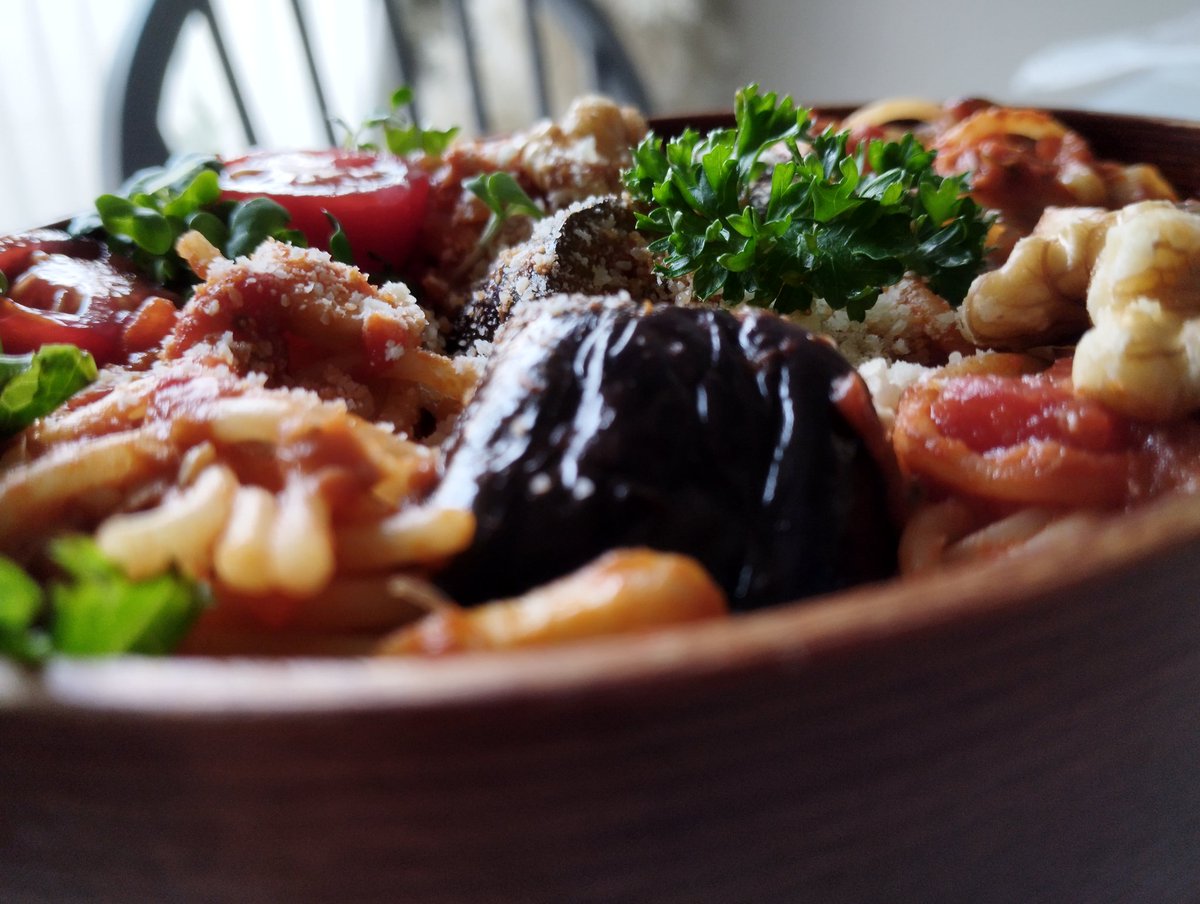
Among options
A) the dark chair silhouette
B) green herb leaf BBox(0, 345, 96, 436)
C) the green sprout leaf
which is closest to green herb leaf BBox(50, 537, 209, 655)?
the green sprout leaf

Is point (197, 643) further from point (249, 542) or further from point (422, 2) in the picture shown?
point (422, 2)

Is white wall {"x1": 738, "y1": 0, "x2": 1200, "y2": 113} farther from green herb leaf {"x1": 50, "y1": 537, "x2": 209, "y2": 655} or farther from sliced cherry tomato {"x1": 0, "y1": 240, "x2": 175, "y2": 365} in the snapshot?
green herb leaf {"x1": 50, "y1": 537, "x2": 209, "y2": 655}

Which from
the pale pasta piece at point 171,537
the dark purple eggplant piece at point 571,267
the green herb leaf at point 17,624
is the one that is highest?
the green herb leaf at point 17,624

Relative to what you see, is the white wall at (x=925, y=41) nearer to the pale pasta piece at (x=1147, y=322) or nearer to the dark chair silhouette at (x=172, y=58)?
the dark chair silhouette at (x=172, y=58)

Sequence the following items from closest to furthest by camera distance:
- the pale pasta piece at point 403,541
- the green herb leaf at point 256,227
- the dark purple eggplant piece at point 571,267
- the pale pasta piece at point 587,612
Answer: the pale pasta piece at point 587,612
the pale pasta piece at point 403,541
the dark purple eggplant piece at point 571,267
the green herb leaf at point 256,227

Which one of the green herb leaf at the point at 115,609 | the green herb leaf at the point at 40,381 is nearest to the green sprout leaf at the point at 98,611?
the green herb leaf at the point at 115,609

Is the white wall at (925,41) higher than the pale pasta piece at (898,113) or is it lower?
lower

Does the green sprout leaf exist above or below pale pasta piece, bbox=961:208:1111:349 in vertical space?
above
